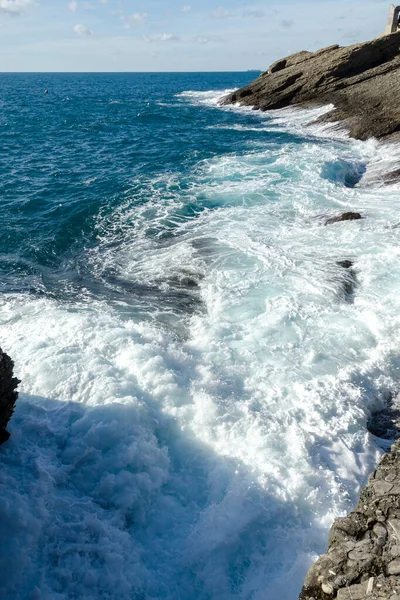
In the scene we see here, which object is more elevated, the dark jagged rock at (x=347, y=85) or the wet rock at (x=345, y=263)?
the dark jagged rock at (x=347, y=85)

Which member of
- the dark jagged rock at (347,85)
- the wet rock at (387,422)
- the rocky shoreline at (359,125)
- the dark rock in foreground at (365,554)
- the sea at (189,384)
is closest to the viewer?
the dark rock in foreground at (365,554)

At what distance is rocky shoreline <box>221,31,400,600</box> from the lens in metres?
4.47

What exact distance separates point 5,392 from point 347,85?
41.0 metres

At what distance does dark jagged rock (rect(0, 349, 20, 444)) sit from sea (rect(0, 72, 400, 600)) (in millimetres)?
395

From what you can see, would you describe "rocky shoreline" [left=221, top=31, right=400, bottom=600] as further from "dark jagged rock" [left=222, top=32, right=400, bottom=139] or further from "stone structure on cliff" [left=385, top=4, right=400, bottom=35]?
"stone structure on cliff" [left=385, top=4, right=400, bottom=35]

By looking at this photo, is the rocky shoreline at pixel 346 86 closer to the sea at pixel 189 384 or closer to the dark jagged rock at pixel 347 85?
the dark jagged rock at pixel 347 85

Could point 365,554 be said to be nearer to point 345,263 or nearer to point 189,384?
point 189,384

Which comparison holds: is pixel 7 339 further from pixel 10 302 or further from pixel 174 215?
pixel 174 215

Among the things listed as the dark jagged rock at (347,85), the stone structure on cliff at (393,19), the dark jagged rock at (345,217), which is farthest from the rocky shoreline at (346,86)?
the dark jagged rock at (345,217)

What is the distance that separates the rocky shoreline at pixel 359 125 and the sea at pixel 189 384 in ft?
4.45

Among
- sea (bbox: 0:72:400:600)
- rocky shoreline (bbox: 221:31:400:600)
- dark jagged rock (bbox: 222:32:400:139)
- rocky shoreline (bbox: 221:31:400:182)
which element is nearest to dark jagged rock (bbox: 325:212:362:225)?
rocky shoreline (bbox: 221:31:400:600)

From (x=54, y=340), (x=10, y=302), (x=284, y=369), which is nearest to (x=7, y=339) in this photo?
(x=54, y=340)

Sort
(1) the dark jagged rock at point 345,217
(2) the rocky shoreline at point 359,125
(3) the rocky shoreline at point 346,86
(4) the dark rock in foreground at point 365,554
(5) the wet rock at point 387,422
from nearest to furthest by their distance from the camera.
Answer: (4) the dark rock in foreground at point 365,554
(2) the rocky shoreline at point 359,125
(5) the wet rock at point 387,422
(1) the dark jagged rock at point 345,217
(3) the rocky shoreline at point 346,86

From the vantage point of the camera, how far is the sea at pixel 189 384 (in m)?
6.06
